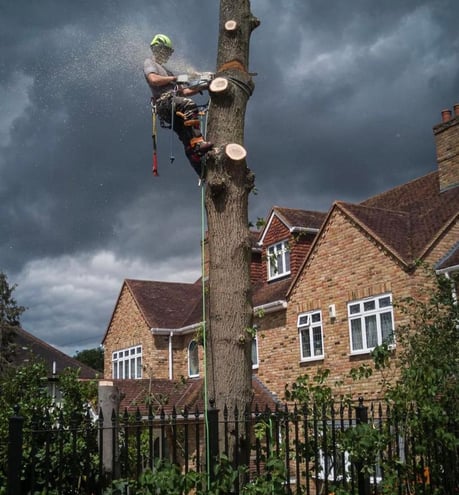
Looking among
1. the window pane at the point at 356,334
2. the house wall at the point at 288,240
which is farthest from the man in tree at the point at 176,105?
the house wall at the point at 288,240

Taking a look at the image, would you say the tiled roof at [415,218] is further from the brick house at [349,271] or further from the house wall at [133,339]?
the house wall at [133,339]

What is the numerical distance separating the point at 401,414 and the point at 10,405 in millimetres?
5137

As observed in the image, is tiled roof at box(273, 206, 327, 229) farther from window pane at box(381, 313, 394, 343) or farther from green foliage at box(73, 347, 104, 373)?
green foliage at box(73, 347, 104, 373)

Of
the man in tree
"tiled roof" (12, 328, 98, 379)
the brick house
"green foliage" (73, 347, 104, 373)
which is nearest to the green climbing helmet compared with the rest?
the man in tree

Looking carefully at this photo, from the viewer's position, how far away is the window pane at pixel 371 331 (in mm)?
17125

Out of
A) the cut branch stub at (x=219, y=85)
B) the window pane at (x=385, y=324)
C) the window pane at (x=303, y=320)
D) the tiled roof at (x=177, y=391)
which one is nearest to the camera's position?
the cut branch stub at (x=219, y=85)

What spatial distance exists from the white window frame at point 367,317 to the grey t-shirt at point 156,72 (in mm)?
11095

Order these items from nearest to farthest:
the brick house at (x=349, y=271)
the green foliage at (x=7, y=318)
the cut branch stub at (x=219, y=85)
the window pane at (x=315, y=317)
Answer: the cut branch stub at (x=219, y=85), the brick house at (x=349, y=271), the window pane at (x=315, y=317), the green foliage at (x=7, y=318)

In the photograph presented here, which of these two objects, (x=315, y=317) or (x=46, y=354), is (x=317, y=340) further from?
(x=46, y=354)

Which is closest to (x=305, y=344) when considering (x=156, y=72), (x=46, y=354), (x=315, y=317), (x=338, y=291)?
(x=315, y=317)

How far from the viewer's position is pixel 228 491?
15.7 ft

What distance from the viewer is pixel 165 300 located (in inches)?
1179

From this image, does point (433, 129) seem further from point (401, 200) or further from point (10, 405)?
point (10, 405)

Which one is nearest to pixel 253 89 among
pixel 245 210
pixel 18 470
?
pixel 245 210
